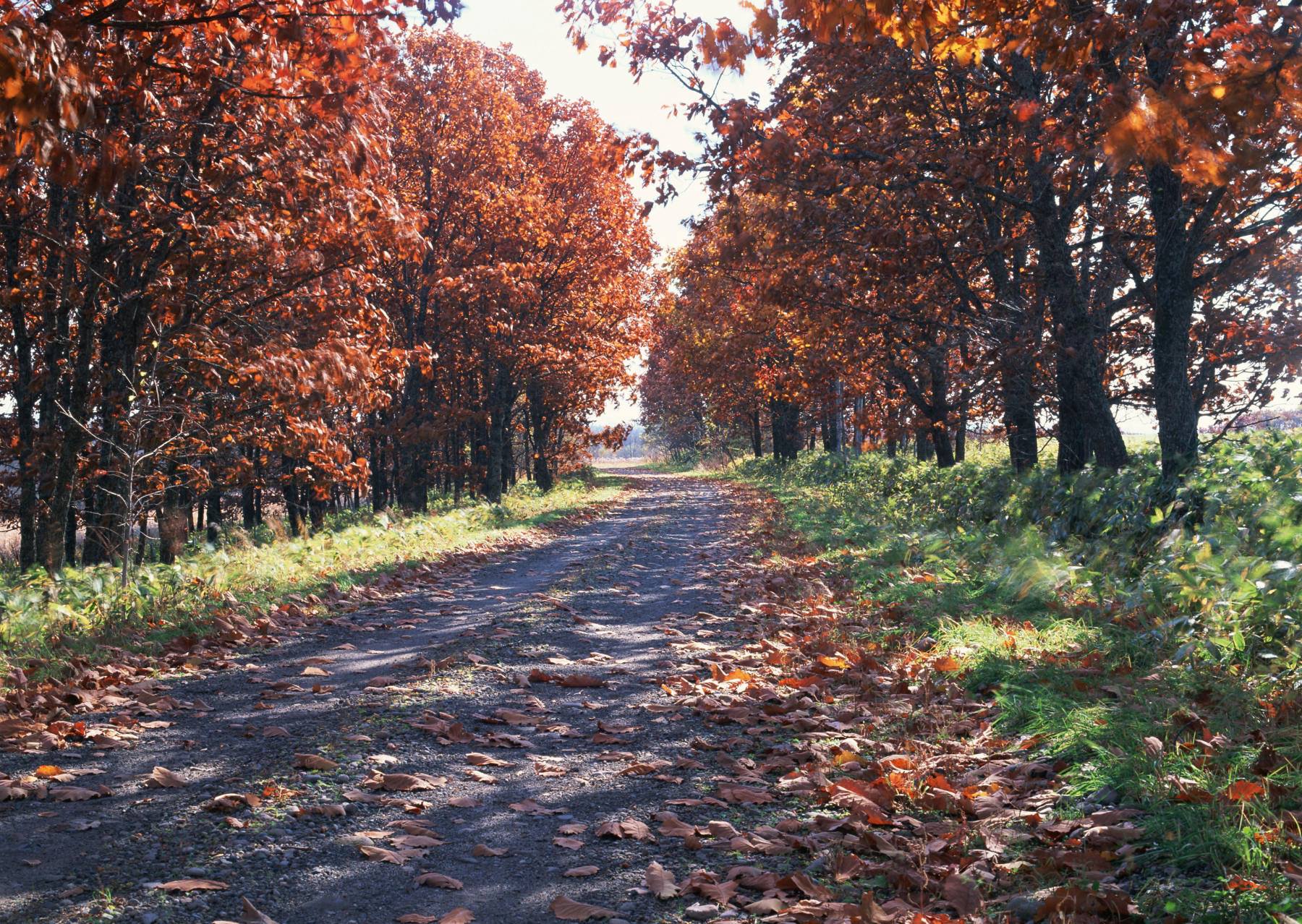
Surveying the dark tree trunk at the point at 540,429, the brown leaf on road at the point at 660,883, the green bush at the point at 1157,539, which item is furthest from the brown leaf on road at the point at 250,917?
the dark tree trunk at the point at 540,429

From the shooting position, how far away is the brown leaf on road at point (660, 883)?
304cm

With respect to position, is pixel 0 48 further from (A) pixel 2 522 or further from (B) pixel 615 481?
(B) pixel 615 481

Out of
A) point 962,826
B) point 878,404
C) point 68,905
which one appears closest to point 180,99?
point 68,905

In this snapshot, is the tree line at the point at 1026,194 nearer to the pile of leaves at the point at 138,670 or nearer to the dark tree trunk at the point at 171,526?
the pile of leaves at the point at 138,670

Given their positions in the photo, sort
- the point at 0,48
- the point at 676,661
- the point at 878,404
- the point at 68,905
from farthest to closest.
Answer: the point at 878,404
the point at 676,661
the point at 0,48
the point at 68,905

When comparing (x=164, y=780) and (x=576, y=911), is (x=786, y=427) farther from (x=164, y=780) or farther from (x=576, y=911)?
(x=576, y=911)

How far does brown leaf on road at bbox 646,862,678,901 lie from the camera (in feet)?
9.98

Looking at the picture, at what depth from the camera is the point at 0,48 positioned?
3.76 m

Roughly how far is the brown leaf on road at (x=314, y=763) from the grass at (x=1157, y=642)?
3451mm

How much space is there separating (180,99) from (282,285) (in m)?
2.97

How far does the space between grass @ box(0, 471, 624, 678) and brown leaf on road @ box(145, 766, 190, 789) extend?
2.55 m

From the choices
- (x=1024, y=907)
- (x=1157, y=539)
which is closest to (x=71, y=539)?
(x=1157, y=539)

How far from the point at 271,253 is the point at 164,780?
1026 cm

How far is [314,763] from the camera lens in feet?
13.9
